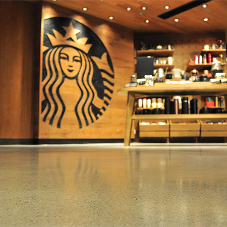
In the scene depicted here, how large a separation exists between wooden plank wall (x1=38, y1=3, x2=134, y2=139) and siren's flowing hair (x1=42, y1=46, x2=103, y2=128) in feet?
0.49

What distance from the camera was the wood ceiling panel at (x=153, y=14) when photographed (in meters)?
5.95

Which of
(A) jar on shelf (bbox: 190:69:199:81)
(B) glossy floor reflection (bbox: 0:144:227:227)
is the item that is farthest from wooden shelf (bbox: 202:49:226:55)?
(B) glossy floor reflection (bbox: 0:144:227:227)

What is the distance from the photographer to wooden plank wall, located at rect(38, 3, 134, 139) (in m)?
5.98

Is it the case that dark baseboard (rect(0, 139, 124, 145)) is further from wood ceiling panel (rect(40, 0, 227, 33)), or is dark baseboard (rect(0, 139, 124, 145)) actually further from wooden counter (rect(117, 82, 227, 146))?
wood ceiling panel (rect(40, 0, 227, 33))

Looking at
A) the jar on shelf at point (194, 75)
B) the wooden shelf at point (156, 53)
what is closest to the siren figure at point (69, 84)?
the wooden shelf at point (156, 53)

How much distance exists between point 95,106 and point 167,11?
2.76 m

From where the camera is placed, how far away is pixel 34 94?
19.7 feet

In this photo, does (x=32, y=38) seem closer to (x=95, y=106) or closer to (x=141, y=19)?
(x=95, y=106)

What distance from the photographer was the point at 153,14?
6.47 m

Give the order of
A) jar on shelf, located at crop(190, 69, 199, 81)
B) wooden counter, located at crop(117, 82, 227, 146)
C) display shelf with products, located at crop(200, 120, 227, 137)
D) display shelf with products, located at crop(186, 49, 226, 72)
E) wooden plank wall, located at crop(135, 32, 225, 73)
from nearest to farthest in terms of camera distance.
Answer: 1. wooden counter, located at crop(117, 82, 227, 146)
2. jar on shelf, located at crop(190, 69, 199, 81)
3. display shelf with products, located at crop(200, 120, 227, 137)
4. display shelf with products, located at crop(186, 49, 226, 72)
5. wooden plank wall, located at crop(135, 32, 225, 73)

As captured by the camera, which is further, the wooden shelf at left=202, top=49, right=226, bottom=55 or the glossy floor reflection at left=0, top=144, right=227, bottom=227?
the wooden shelf at left=202, top=49, right=226, bottom=55

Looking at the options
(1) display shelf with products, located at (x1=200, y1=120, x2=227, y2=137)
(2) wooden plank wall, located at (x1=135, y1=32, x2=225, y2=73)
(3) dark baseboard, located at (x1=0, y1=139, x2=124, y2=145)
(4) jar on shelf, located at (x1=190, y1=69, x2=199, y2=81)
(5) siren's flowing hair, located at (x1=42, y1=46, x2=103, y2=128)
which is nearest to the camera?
(4) jar on shelf, located at (x1=190, y1=69, x2=199, y2=81)

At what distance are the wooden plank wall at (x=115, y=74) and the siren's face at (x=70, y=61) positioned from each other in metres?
0.74

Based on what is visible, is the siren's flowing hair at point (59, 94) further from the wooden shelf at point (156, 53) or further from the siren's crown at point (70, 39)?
the wooden shelf at point (156, 53)
